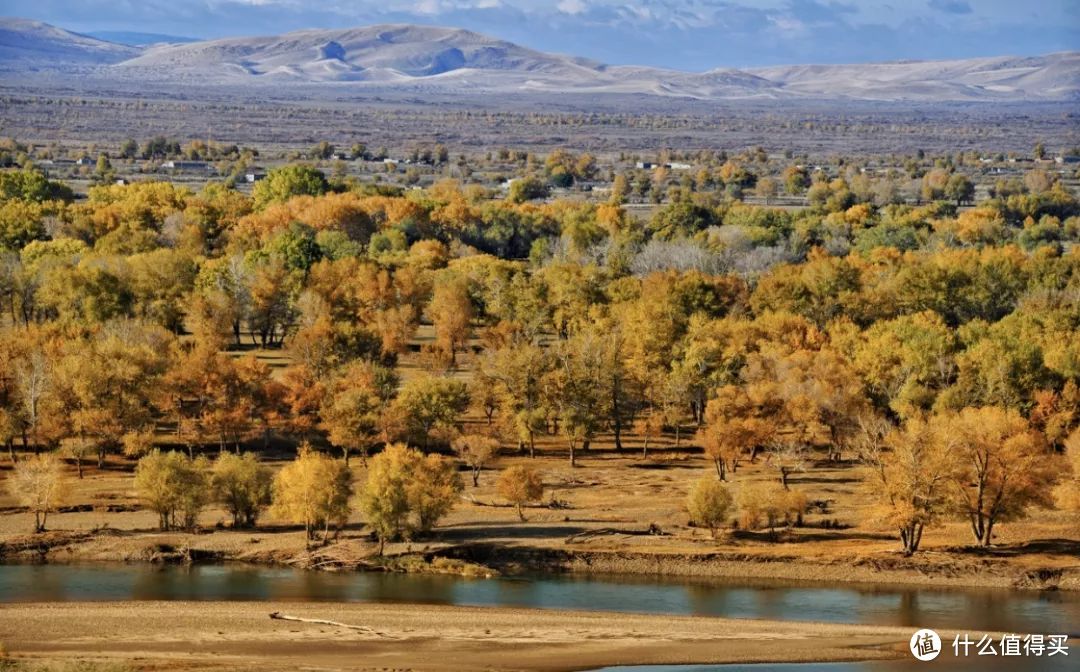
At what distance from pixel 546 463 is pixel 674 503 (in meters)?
8.03

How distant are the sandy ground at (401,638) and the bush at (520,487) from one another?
10.4 metres

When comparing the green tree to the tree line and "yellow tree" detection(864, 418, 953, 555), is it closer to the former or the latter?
the tree line

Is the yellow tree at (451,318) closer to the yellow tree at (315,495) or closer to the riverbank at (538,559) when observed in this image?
the yellow tree at (315,495)

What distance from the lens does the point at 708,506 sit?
186 ft

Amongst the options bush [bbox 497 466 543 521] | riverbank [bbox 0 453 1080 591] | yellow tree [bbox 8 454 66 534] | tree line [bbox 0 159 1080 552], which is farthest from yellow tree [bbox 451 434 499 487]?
yellow tree [bbox 8 454 66 534]

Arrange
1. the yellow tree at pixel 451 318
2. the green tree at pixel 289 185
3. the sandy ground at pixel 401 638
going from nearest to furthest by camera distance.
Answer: the sandy ground at pixel 401 638 → the yellow tree at pixel 451 318 → the green tree at pixel 289 185

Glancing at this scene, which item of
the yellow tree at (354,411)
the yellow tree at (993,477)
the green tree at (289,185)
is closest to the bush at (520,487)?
the yellow tree at (354,411)

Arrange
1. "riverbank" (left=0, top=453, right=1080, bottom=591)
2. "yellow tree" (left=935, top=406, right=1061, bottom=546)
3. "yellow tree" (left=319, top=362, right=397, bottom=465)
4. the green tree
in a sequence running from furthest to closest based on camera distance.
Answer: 1. the green tree
2. "yellow tree" (left=319, top=362, right=397, bottom=465)
3. "yellow tree" (left=935, top=406, right=1061, bottom=546)
4. "riverbank" (left=0, top=453, right=1080, bottom=591)

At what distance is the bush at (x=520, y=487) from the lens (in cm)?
5806

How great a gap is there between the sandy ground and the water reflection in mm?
1375

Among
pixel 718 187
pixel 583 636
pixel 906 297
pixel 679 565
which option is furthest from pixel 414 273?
pixel 718 187

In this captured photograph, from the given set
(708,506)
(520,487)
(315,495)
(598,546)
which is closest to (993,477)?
(708,506)

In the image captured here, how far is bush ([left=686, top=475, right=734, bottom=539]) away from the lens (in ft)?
186

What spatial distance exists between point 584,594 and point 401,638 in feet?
24.2
